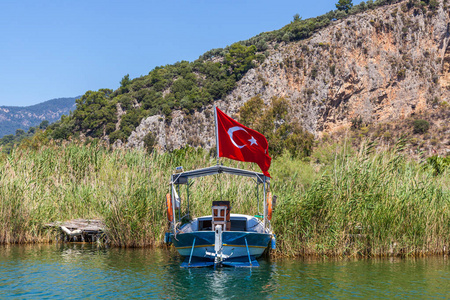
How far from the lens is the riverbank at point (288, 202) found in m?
14.6

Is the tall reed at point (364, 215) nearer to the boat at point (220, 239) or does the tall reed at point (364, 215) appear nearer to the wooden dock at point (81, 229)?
the boat at point (220, 239)

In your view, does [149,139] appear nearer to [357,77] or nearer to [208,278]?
[357,77]

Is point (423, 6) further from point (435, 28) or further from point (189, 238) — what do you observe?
point (189, 238)

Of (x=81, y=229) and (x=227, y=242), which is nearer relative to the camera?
(x=227, y=242)

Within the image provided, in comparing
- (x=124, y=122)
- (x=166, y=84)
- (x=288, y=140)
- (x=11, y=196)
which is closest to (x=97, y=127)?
(x=124, y=122)

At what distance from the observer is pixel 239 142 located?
14.0 meters

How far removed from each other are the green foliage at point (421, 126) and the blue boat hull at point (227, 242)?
5758cm

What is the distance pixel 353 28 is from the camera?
271ft

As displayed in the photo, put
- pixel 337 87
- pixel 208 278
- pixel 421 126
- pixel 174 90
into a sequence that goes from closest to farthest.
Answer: pixel 208 278, pixel 421 126, pixel 337 87, pixel 174 90

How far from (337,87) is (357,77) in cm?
377

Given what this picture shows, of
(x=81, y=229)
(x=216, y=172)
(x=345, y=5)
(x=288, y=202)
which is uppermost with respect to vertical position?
(x=345, y=5)

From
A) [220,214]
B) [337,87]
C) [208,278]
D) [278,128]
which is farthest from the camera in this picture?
[337,87]

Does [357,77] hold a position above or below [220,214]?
above

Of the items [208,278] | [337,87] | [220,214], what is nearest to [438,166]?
[220,214]
